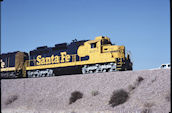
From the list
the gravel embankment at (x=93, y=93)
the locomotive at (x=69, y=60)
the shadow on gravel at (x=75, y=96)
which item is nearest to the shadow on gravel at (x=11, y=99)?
the gravel embankment at (x=93, y=93)

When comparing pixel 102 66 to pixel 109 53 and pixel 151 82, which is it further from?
pixel 151 82

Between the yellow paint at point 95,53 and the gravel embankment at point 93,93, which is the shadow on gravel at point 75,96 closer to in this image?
the gravel embankment at point 93,93

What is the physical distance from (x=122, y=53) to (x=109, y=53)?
1.29 meters

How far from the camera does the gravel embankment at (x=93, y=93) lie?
13680 mm

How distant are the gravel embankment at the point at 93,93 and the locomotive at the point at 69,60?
2360mm

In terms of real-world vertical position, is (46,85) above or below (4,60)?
below

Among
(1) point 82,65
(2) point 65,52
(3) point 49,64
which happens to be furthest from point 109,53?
(3) point 49,64

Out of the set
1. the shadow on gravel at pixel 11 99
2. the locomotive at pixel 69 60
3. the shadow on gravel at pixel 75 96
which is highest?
Answer: the locomotive at pixel 69 60

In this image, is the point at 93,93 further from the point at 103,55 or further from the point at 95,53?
the point at 95,53

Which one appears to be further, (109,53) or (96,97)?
(109,53)

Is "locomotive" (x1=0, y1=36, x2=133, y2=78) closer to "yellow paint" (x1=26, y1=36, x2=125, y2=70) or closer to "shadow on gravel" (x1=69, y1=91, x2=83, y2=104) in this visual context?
"yellow paint" (x1=26, y1=36, x2=125, y2=70)

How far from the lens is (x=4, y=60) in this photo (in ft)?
93.4

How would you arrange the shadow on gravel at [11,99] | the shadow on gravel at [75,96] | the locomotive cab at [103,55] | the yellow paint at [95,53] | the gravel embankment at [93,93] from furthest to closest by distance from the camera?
1. the yellow paint at [95,53]
2. the locomotive cab at [103,55]
3. the shadow on gravel at [11,99]
4. the shadow on gravel at [75,96]
5. the gravel embankment at [93,93]

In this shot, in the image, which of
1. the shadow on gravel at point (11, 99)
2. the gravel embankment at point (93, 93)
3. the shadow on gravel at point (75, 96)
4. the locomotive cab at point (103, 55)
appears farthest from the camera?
the locomotive cab at point (103, 55)
